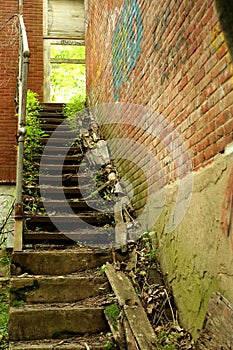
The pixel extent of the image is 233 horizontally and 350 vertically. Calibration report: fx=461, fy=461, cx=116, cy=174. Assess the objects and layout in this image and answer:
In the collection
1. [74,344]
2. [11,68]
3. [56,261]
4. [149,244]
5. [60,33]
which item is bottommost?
[74,344]

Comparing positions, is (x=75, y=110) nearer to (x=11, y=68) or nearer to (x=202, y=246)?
(x=11, y=68)

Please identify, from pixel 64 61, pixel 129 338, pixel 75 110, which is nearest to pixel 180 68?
pixel 129 338

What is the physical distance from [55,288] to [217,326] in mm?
1532

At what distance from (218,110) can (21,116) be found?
8.10ft

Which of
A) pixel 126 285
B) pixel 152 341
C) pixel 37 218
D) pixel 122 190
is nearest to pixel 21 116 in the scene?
pixel 37 218

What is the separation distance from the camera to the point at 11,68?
9.29 meters

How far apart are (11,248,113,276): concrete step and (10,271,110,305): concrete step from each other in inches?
7.9

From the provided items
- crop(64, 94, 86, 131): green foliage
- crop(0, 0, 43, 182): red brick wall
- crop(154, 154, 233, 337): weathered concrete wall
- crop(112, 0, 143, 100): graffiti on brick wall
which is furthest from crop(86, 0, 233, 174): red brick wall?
crop(0, 0, 43, 182): red brick wall

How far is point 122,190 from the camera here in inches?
196

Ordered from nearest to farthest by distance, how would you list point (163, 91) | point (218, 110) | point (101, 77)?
point (218, 110) < point (163, 91) < point (101, 77)

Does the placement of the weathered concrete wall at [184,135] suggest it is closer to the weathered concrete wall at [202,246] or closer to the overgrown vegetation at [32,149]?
the weathered concrete wall at [202,246]

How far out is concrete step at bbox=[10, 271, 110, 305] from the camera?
3.53m

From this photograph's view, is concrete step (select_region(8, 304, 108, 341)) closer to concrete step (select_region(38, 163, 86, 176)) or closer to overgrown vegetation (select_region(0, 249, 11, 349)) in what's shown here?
overgrown vegetation (select_region(0, 249, 11, 349))

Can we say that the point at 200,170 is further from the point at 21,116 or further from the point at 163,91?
the point at 21,116
